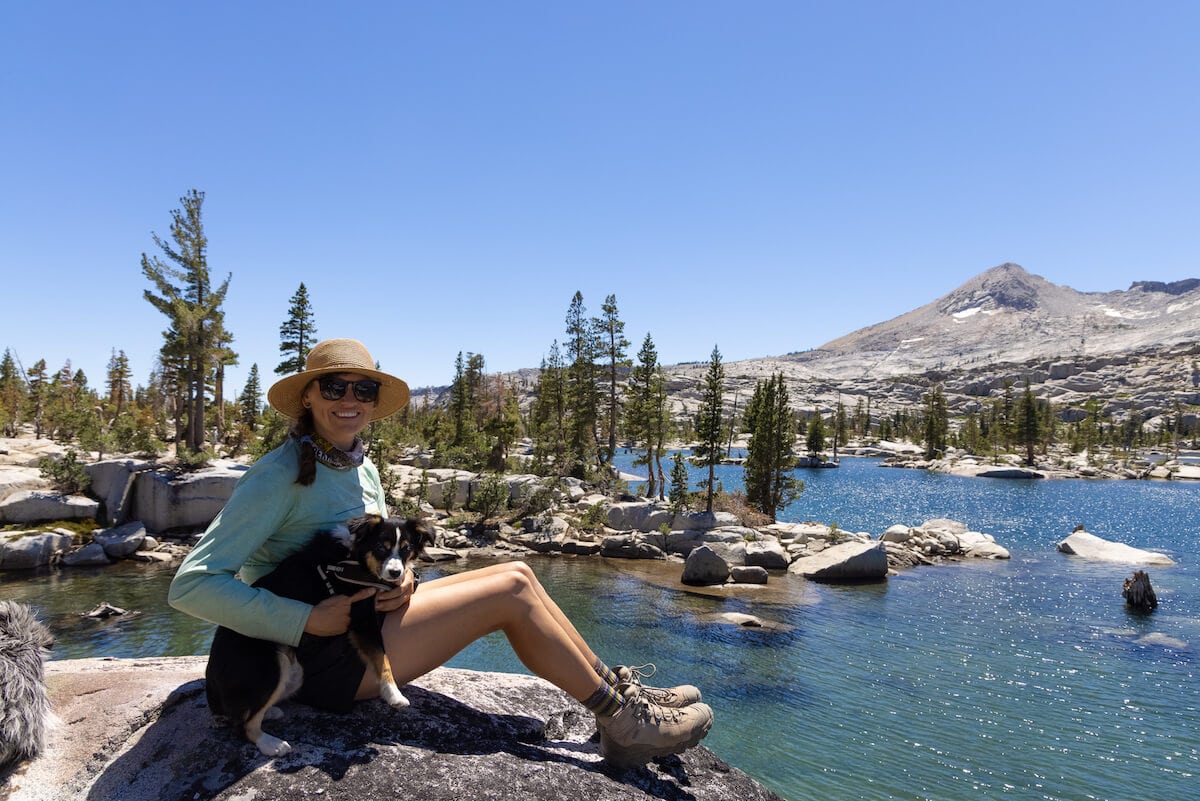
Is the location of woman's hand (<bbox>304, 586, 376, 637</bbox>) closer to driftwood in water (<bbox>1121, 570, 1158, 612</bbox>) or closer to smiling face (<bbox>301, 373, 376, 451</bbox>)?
smiling face (<bbox>301, 373, 376, 451</bbox>)

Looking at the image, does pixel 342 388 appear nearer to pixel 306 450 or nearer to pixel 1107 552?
pixel 306 450

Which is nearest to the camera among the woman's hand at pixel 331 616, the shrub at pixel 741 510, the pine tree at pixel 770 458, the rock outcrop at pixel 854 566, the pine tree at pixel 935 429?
the woman's hand at pixel 331 616

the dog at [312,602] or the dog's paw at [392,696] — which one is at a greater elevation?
the dog at [312,602]

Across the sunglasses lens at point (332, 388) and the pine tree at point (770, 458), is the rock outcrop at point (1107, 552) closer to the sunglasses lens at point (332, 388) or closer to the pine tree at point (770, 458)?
the pine tree at point (770, 458)

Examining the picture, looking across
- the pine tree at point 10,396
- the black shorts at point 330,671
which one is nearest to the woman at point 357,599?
the black shorts at point 330,671

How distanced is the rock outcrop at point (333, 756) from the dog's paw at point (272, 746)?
3 cm

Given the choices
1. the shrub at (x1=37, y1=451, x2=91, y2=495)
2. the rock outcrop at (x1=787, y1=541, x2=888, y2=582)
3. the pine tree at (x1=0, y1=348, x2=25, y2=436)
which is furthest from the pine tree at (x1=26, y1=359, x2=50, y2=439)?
the rock outcrop at (x1=787, y1=541, x2=888, y2=582)

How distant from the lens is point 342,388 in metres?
3.19

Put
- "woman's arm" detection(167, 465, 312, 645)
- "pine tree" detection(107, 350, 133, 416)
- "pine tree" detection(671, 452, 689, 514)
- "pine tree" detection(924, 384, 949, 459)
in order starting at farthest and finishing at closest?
"pine tree" detection(924, 384, 949, 459) → "pine tree" detection(107, 350, 133, 416) → "pine tree" detection(671, 452, 689, 514) → "woman's arm" detection(167, 465, 312, 645)

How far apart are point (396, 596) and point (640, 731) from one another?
146 centimetres

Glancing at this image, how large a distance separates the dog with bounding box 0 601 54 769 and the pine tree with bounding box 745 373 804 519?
3073 cm

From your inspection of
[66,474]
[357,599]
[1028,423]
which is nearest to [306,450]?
[357,599]

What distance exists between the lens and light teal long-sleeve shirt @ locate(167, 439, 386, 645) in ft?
8.47

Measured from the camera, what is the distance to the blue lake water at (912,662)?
30.1ft
